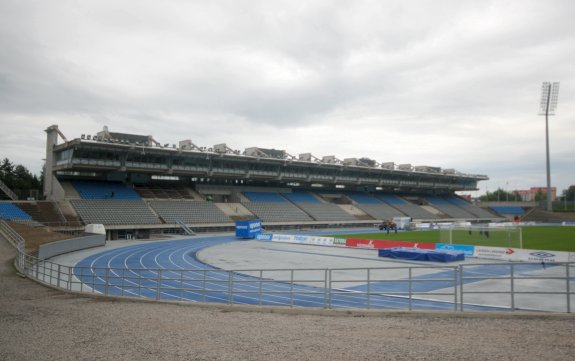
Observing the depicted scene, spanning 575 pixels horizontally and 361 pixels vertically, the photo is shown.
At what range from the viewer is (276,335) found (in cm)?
877

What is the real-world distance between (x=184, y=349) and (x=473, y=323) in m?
5.87

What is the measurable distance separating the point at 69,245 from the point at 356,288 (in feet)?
77.8

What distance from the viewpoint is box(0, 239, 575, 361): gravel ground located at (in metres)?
7.36

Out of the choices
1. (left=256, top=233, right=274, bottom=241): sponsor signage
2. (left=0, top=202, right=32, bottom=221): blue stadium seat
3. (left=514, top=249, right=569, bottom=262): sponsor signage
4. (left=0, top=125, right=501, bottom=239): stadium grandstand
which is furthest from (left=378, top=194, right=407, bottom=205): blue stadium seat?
(left=0, top=202, right=32, bottom=221): blue stadium seat

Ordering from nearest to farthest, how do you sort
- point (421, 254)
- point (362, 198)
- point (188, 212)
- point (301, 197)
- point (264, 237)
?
point (421, 254)
point (264, 237)
point (188, 212)
point (301, 197)
point (362, 198)

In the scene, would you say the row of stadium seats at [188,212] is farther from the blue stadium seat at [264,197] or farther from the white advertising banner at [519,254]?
the white advertising banner at [519,254]

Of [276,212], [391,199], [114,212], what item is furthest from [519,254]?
[391,199]

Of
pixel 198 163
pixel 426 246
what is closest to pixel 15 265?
pixel 426 246

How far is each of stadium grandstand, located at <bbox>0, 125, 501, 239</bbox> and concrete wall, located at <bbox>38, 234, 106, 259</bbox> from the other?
8189 millimetres

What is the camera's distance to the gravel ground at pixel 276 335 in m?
7.36

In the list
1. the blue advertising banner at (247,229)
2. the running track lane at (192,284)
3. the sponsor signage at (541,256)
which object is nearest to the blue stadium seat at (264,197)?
the blue advertising banner at (247,229)

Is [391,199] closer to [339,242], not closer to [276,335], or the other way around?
[339,242]

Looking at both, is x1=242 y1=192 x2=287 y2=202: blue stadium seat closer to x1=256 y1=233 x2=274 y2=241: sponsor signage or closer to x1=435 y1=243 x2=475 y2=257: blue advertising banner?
x1=256 y1=233 x2=274 y2=241: sponsor signage

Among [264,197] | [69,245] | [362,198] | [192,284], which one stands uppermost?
[362,198]
